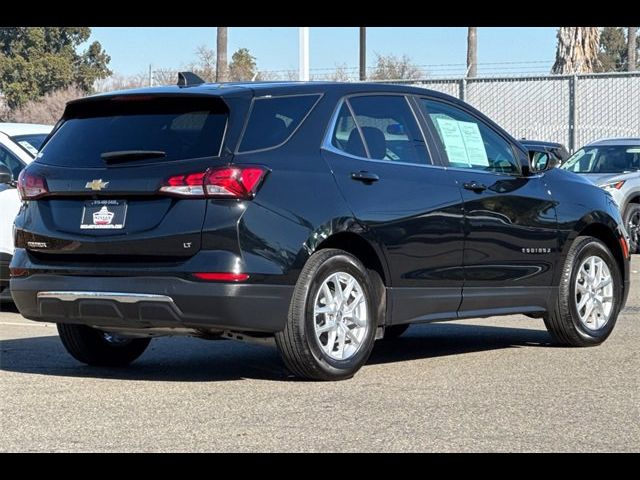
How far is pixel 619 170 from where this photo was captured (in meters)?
21.3

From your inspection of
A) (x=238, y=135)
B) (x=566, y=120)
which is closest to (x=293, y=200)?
(x=238, y=135)

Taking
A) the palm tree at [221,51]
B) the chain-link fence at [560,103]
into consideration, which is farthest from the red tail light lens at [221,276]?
the palm tree at [221,51]

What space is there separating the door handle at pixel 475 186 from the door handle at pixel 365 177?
0.85 meters

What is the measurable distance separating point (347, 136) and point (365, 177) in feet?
1.00

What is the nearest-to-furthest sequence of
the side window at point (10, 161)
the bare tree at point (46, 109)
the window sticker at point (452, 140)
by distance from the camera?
the window sticker at point (452, 140) < the side window at point (10, 161) < the bare tree at point (46, 109)

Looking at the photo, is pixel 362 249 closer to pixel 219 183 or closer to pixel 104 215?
pixel 219 183

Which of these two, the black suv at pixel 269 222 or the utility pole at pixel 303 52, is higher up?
the utility pole at pixel 303 52

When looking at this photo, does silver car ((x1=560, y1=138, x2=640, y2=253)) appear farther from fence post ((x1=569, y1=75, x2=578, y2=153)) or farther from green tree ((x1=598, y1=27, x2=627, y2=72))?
green tree ((x1=598, y1=27, x2=627, y2=72))

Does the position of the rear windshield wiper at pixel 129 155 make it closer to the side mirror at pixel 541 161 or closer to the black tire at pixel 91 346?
the black tire at pixel 91 346

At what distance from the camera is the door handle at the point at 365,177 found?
8.21 meters

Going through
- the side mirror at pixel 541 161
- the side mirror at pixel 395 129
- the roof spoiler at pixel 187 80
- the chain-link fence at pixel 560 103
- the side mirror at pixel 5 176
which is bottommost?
the side mirror at pixel 5 176

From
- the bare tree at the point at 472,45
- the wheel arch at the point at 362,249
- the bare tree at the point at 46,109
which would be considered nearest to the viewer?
the wheel arch at the point at 362,249

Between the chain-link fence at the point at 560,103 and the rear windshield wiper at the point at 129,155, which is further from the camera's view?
the chain-link fence at the point at 560,103
